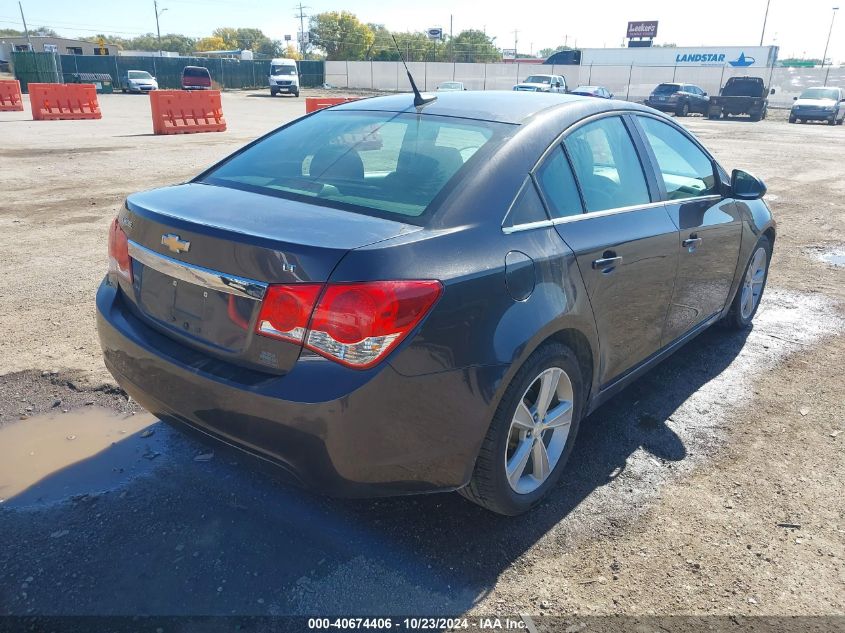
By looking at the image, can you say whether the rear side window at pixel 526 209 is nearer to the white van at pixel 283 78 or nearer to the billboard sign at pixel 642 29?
the white van at pixel 283 78

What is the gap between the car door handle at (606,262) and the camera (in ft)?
9.54

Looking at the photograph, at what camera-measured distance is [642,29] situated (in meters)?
79.1

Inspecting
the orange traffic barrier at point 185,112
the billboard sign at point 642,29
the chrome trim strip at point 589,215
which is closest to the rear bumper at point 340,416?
the chrome trim strip at point 589,215

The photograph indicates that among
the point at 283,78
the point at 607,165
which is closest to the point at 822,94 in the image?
the point at 283,78

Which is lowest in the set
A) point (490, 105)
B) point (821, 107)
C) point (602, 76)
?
point (821, 107)

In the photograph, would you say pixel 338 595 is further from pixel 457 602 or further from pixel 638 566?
pixel 638 566

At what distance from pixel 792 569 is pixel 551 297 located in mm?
1439

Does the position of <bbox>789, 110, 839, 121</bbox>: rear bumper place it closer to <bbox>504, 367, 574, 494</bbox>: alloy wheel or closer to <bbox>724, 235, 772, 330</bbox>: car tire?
<bbox>724, 235, 772, 330</bbox>: car tire

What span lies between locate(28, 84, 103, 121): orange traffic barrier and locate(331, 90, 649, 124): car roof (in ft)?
74.9

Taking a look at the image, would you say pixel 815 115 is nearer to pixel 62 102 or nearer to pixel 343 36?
pixel 62 102

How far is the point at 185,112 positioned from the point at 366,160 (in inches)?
720

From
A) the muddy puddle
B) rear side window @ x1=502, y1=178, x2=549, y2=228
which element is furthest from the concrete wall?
the muddy puddle

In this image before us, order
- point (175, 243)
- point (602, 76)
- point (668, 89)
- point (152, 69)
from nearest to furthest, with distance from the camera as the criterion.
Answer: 1. point (175, 243)
2. point (668, 89)
3. point (602, 76)
4. point (152, 69)

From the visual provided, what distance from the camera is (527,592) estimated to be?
2449 mm
